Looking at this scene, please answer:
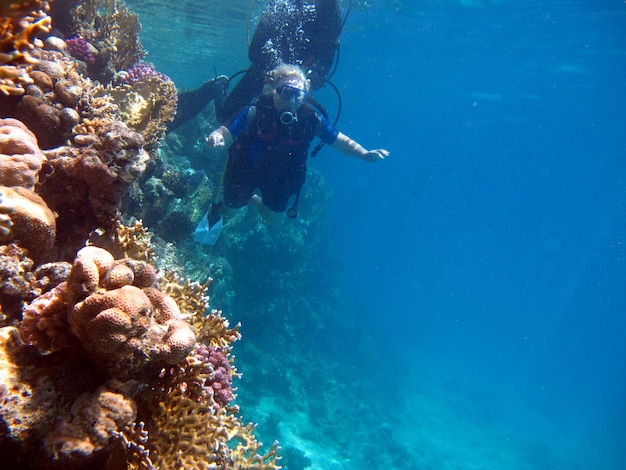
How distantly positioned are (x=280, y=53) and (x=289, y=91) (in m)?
5.19

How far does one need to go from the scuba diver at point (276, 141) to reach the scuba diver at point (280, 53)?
3070mm

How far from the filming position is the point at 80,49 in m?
6.27

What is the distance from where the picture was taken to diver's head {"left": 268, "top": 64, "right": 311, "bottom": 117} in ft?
22.1

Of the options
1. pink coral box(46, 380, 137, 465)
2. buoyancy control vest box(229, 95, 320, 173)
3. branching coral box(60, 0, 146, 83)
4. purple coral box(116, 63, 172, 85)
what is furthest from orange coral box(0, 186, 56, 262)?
branching coral box(60, 0, 146, 83)

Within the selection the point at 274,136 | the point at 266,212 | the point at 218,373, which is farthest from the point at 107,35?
the point at 218,373

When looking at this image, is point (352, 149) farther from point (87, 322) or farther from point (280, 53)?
point (87, 322)

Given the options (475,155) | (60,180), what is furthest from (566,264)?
(60,180)

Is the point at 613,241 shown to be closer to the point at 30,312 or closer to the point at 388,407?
the point at 388,407

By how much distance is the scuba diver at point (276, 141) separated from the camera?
6.89 m

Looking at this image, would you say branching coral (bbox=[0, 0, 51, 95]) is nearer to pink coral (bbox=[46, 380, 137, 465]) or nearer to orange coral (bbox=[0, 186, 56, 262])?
orange coral (bbox=[0, 186, 56, 262])

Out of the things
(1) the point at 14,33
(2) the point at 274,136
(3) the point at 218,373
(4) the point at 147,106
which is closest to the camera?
(1) the point at 14,33

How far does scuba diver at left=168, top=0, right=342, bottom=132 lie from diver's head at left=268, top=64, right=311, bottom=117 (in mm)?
3296

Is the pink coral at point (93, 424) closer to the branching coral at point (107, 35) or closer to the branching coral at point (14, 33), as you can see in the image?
the branching coral at point (14, 33)

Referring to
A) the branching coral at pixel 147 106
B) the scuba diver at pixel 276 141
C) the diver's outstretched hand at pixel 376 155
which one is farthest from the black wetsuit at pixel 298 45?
the branching coral at pixel 147 106
